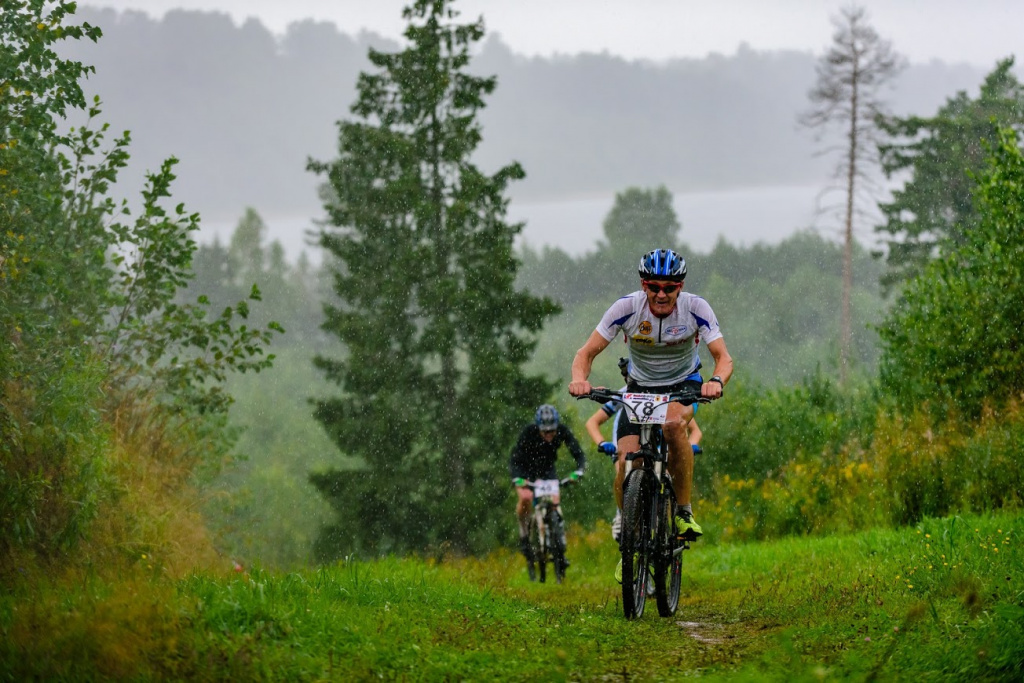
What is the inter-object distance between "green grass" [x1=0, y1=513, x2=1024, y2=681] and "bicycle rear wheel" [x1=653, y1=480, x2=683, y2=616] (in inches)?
6.0

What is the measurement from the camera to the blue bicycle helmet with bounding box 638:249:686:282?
7355 mm

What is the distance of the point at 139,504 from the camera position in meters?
12.5

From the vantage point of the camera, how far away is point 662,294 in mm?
7414

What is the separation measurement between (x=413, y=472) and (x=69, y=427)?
24.7 meters

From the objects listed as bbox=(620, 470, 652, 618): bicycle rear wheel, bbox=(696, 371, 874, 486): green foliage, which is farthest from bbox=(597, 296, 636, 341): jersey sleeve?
bbox=(696, 371, 874, 486): green foliage

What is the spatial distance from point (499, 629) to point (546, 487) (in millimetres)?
6228

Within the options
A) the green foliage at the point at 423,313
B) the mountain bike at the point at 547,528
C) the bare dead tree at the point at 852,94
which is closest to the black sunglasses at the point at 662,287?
the mountain bike at the point at 547,528

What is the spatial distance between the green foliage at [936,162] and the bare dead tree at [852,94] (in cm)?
117

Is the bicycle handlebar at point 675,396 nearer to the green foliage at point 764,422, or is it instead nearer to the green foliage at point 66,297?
the green foliage at point 66,297

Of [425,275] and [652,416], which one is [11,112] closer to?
[652,416]

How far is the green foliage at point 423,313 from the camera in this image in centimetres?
3425

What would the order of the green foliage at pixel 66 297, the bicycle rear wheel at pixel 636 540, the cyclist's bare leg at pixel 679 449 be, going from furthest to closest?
the green foliage at pixel 66 297
the cyclist's bare leg at pixel 679 449
the bicycle rear wheel at pixel 636 540

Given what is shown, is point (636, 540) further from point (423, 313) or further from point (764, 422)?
point (423, 313)

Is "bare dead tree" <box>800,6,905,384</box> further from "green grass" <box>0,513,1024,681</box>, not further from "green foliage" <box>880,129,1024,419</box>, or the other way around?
"green grass" <box>0,513,1024,681</box>
